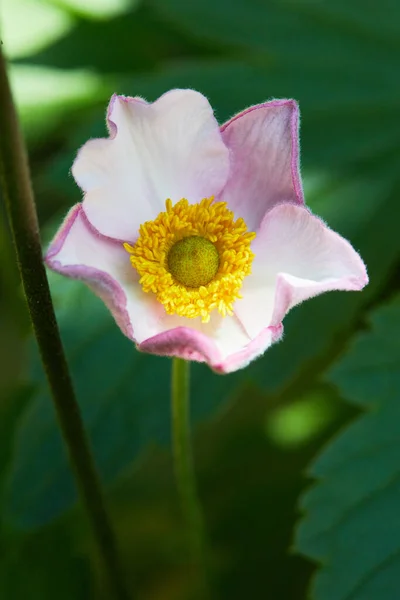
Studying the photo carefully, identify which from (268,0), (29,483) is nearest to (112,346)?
(29,483)

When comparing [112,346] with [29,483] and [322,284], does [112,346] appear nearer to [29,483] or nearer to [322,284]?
[29,483]

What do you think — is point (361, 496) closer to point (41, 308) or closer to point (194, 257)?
point (194, 257)

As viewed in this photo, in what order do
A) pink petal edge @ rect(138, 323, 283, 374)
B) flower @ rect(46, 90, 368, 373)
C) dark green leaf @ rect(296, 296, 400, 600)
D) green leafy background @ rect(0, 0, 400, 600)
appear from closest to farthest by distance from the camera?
pink petal edge @ rect(138, 323, 283, 374) < flower @ rect(46, 90, 368, 373) < dark green leaf @ rect(296, 296, 400, 600) < green leafy background @ rect(0, 0, 400, 600)

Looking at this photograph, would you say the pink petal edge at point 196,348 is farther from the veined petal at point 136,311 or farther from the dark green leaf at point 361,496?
the dark green leaf at point 361,496

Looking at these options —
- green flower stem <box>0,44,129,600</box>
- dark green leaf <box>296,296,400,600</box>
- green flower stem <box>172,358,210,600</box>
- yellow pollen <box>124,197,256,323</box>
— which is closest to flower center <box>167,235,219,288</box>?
yellow pollen <box>124,197,256,323</box>

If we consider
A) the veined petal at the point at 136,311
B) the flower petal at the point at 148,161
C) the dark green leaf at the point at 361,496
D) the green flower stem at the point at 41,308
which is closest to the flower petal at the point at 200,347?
the veined petal at the point at 136,311

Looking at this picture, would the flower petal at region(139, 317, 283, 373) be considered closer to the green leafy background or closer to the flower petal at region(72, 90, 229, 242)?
the flower petal at region(72, 90, 229, 242)

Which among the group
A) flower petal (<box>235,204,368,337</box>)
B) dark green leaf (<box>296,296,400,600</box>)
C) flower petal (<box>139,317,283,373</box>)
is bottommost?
dark green leaf (<box>296,296,400,600</box>)
